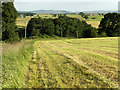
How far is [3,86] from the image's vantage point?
5.94 m

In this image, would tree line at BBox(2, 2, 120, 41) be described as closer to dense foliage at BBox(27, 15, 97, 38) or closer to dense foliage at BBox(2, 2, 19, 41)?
dense foliage at BBox(27, 15, 97, 38)

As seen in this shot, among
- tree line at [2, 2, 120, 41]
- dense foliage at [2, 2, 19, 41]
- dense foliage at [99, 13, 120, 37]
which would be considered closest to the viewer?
dense foliage at [2, 2, 19, 41]

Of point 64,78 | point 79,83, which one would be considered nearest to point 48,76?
point 64,78

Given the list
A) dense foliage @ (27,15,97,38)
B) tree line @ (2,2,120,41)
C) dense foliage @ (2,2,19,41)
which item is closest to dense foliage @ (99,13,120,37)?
tree line @ (2,2,120,41)

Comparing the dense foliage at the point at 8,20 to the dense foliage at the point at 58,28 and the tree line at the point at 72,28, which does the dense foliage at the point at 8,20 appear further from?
the dense foliage at the point at 58,28

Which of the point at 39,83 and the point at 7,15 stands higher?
the point at 7,15

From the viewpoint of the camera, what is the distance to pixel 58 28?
80062 millimetres

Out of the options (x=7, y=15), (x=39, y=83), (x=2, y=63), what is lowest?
(x=39, y=83)

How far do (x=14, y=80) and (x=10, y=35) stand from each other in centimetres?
3142

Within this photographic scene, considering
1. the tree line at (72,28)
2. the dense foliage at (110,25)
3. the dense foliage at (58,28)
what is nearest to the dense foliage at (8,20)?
the tree line at (72,28)

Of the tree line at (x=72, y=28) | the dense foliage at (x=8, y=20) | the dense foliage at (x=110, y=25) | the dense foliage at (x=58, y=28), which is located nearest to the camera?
the dense foliage at (x=8, y=20)

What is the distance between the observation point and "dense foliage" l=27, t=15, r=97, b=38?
2953 inches

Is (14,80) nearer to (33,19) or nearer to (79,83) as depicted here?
(79,83)

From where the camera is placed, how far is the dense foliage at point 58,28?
2953 inches
